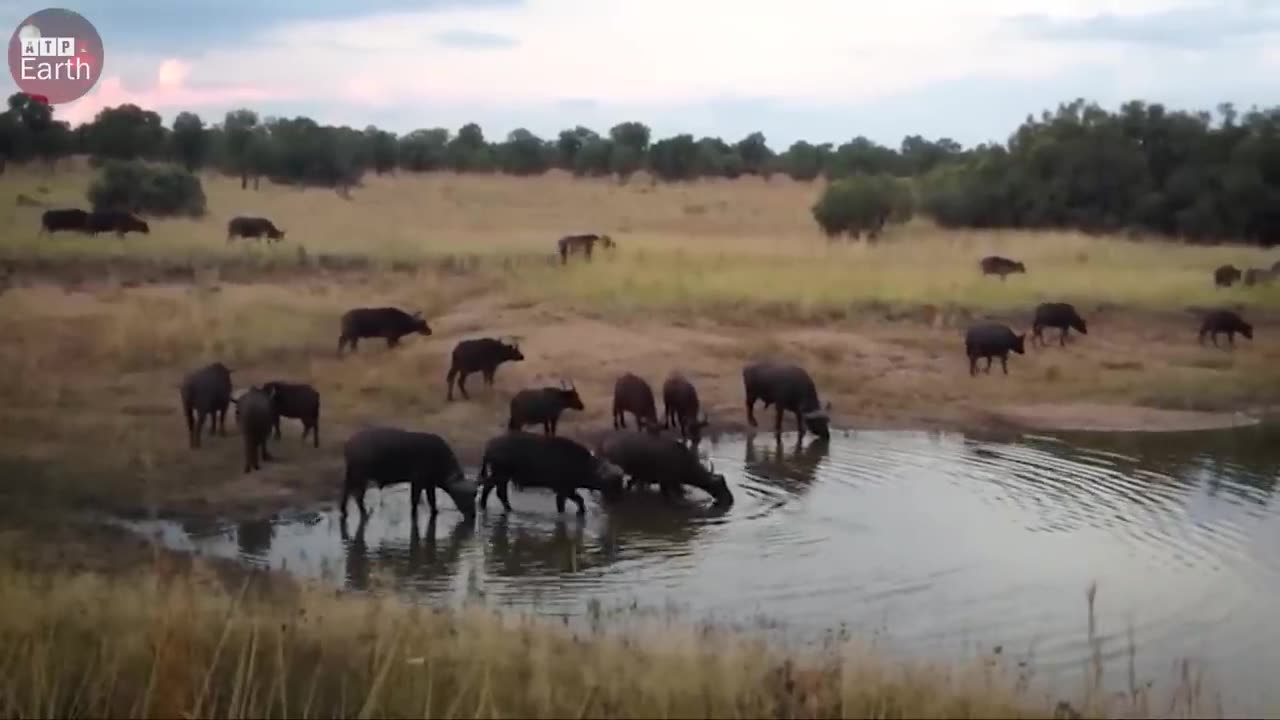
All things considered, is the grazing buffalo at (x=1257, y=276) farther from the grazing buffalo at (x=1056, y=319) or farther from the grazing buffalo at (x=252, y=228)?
the grazing buffalo at (x=252, y=228)

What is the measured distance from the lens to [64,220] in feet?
73.8

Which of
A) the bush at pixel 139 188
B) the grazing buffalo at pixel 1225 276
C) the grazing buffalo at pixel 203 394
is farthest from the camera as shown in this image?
the grazing buffalo at pixel 1225 276

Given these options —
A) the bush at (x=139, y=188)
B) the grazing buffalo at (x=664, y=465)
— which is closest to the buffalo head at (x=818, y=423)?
the grazing buffalo at (x=664, y=465)

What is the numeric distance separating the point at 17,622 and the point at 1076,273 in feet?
76.6

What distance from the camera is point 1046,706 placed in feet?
20.5

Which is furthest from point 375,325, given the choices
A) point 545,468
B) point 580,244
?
point 580,244

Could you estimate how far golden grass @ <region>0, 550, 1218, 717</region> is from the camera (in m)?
5.95

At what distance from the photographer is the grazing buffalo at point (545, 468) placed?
11859 mm

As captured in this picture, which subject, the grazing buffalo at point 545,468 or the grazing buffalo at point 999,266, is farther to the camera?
the grazing buffalo at point 999,266

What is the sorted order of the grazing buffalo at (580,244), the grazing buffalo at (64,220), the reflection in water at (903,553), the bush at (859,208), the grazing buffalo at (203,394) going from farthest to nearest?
the bush at (859,208), the grazing buffalo at (580,244), the grazing buffalo at (64,220), the grazing buffalo at (203,394), the reflection in water at (903,553)

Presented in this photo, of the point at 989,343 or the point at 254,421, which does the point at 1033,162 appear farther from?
the point at 254,421

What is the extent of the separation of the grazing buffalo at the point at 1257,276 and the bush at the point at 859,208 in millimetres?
10558

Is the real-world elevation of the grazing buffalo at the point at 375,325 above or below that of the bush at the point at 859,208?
below

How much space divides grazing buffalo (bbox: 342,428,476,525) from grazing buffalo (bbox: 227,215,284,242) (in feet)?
54.3
